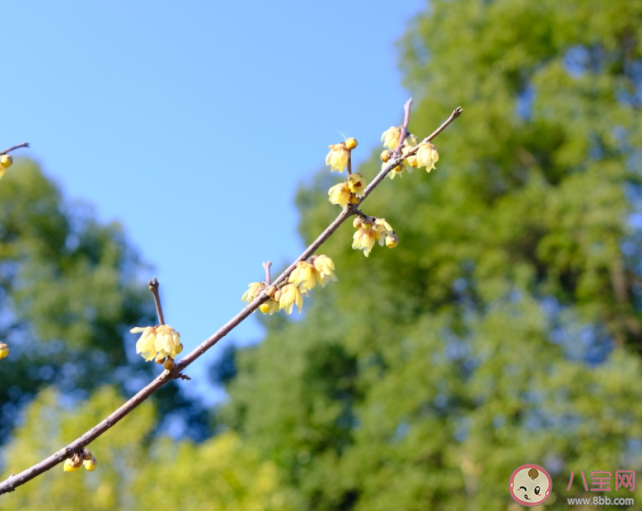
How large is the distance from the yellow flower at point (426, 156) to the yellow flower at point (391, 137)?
0.16 meters

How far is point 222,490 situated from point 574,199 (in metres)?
7.80

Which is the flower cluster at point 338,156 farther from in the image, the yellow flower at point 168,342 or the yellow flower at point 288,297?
the yellow flower at point 168,342

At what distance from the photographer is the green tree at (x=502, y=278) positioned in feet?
35.0

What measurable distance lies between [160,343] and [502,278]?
1185cm

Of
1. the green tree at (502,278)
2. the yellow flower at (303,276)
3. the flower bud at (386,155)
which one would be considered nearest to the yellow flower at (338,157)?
the flower bud at (386,155)

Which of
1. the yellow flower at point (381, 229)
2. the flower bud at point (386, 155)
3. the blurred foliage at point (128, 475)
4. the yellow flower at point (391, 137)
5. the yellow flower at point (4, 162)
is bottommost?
the yellow flower at point (381, 229)

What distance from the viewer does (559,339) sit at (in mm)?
11242

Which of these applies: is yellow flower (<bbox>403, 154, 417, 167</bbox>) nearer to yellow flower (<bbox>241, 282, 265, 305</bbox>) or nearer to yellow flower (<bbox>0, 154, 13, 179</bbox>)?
yellow flower (<bbox>241, 282, 265, 305</bbox>)

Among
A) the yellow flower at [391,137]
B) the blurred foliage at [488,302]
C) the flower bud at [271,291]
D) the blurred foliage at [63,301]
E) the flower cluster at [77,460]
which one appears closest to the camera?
the flower cluster at [77,460]

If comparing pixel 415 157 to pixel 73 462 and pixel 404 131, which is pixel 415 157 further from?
pixel 73 462

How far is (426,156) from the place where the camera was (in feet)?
6.24

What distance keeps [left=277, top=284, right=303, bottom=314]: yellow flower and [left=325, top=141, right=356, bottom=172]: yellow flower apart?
0.46m

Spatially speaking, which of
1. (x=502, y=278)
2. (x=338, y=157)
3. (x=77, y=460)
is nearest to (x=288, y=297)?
(x=338, y=157)

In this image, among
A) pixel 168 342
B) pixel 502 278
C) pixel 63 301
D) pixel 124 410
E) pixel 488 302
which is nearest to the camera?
pixel 124 410
